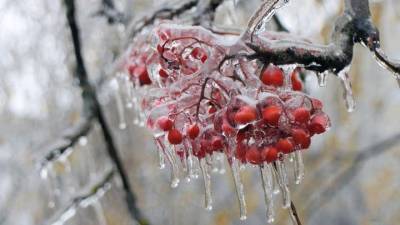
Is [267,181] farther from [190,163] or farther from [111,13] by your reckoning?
[111,13]

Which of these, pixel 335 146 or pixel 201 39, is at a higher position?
pixel 201 39

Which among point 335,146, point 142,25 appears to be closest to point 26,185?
point 335,146

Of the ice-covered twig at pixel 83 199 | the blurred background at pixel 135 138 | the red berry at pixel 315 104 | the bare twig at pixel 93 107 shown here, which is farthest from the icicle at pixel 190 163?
the blurred background at pixel 135 138

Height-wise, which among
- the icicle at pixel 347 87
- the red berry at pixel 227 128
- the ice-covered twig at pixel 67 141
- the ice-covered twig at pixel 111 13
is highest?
the red berry at pixel 227 128

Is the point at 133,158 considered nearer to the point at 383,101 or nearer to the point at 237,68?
the point at 383,101

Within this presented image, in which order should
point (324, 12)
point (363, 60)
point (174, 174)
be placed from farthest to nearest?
point (363, 60)
point (324, 12)
point (174, 174)

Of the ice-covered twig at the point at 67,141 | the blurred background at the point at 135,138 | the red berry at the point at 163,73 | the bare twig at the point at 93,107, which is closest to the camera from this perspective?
the red berry at the point at 163,73

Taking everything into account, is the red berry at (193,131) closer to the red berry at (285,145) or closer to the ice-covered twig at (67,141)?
the red berry at (285,145)

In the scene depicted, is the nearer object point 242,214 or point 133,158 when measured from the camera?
point 242,214
